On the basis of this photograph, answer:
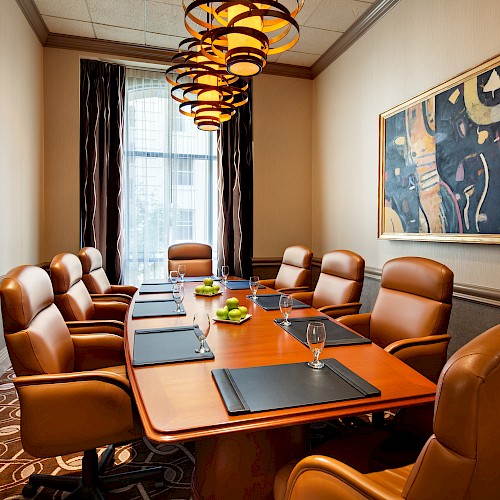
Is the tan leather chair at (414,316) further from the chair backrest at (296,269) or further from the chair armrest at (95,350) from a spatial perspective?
the chair armrest at (95,350)

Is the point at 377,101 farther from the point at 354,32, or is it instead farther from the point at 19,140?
the point at 19,140

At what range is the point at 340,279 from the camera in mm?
2488

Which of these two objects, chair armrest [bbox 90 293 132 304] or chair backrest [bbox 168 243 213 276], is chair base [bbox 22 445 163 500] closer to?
chair armrest [bbox 90 293 132 304]

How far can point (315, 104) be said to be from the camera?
13.9 feet

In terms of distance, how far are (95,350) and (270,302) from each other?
0.93 meters

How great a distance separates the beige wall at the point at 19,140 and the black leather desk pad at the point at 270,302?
1.72 metres

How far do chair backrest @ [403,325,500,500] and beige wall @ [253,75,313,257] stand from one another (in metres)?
3.61

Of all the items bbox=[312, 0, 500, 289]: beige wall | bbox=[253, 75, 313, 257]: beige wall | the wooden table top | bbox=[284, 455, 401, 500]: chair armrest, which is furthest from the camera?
bbox=[253, 75, 313, 257]: beige wall

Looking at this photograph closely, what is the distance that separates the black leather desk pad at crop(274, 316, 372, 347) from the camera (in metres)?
1.48

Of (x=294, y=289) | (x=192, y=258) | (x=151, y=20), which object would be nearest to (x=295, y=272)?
(x=294, y=289)

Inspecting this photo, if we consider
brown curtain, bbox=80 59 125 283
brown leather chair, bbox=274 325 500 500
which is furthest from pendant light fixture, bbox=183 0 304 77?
brown curtain, bbox=80 59 125 283

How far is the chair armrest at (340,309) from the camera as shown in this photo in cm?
220

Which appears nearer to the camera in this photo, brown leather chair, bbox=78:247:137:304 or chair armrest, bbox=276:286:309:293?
brown leather chair, bbox=78:247:137:304

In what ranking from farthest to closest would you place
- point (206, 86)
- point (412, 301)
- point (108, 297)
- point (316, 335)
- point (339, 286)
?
point (108, 297) → point (339, 286) → point (206, 86) → point (412, 301) → point (316, 335)
